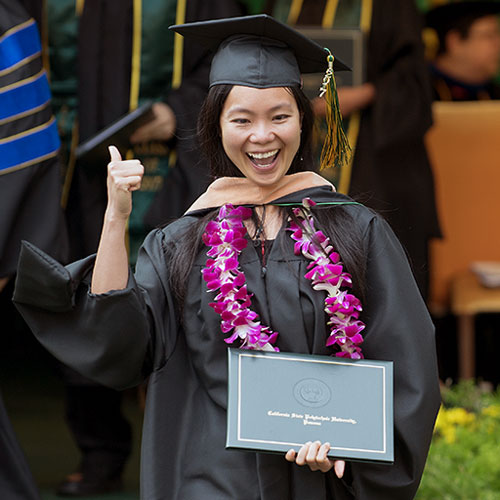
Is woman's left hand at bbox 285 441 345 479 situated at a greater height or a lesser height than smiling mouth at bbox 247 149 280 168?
lesser

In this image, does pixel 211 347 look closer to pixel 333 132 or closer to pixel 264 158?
pixel 264 158

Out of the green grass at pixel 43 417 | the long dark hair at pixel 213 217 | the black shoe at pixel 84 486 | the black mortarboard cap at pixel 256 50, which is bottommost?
the green grass at pixel 43 417

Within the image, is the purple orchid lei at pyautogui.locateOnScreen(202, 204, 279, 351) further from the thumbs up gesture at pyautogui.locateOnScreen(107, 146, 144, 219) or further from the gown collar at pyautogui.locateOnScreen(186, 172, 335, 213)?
the thumbs up gesture at pyautogui.locateOnScreen(107, 146, 144, 219)

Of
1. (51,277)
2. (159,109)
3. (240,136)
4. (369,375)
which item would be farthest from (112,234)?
(159,109)

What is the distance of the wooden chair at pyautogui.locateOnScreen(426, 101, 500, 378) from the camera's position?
237 inches

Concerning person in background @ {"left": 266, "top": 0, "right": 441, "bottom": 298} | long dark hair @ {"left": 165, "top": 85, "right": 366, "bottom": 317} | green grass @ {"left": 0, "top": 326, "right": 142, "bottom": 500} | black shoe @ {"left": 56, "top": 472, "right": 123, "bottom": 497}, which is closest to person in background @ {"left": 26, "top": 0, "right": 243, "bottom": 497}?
black shoe @ {"left": 56, "top": 472, "right": 123, "bottom": 497}

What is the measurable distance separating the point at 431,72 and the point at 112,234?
3.92 metres

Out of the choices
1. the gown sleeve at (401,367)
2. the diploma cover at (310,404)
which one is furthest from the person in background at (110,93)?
the diploma cover at (310,404)

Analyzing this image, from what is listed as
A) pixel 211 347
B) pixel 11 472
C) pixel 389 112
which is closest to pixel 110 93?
pixel 389 112

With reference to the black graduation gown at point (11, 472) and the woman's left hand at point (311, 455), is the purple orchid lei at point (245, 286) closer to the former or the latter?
the woman's left hand at point (311, 455)

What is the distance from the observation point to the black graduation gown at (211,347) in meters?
2.52

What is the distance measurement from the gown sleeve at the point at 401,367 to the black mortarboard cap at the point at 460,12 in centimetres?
356

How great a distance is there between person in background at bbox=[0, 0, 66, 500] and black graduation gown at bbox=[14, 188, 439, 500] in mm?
1255

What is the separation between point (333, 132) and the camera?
2.77 meters
